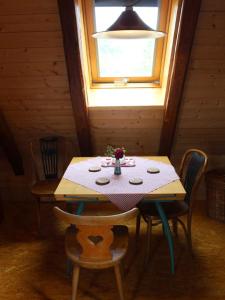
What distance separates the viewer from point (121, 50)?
2.88 m

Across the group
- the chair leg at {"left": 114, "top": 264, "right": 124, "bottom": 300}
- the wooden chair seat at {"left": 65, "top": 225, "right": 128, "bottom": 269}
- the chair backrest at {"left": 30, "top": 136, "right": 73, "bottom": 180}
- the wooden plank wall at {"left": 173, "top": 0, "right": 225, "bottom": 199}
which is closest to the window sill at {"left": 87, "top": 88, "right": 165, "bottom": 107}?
the wooden plank wall at {"left": 173, "top": 0, "right": 225, "bottom": 199}

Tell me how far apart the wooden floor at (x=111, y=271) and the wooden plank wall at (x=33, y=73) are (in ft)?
3.80

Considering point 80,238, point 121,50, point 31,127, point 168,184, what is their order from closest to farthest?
point 80,238 < point 168,184 < point 121,50 < point 31,127

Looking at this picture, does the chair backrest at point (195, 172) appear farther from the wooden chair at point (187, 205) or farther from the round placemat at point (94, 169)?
the round placemat at point (94, 169)

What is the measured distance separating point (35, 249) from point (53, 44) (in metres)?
1.89

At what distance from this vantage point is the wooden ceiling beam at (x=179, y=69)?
203 cm

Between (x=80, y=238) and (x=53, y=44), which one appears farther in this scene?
(x=53, y=44)

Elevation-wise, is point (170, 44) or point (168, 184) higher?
point (170, 44)

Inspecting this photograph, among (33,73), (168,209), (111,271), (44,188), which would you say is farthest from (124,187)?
(33,73)

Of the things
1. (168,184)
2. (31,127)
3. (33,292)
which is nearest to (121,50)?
(31,127)

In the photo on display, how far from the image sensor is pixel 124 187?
219 cm

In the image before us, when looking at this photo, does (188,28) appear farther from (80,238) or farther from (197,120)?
(80,238)

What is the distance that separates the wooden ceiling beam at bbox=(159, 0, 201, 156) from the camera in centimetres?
203

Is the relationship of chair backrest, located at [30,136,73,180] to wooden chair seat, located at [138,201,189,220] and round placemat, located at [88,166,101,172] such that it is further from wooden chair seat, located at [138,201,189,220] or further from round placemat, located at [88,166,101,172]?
wooden chair seat, located at [138,201,189,220]
